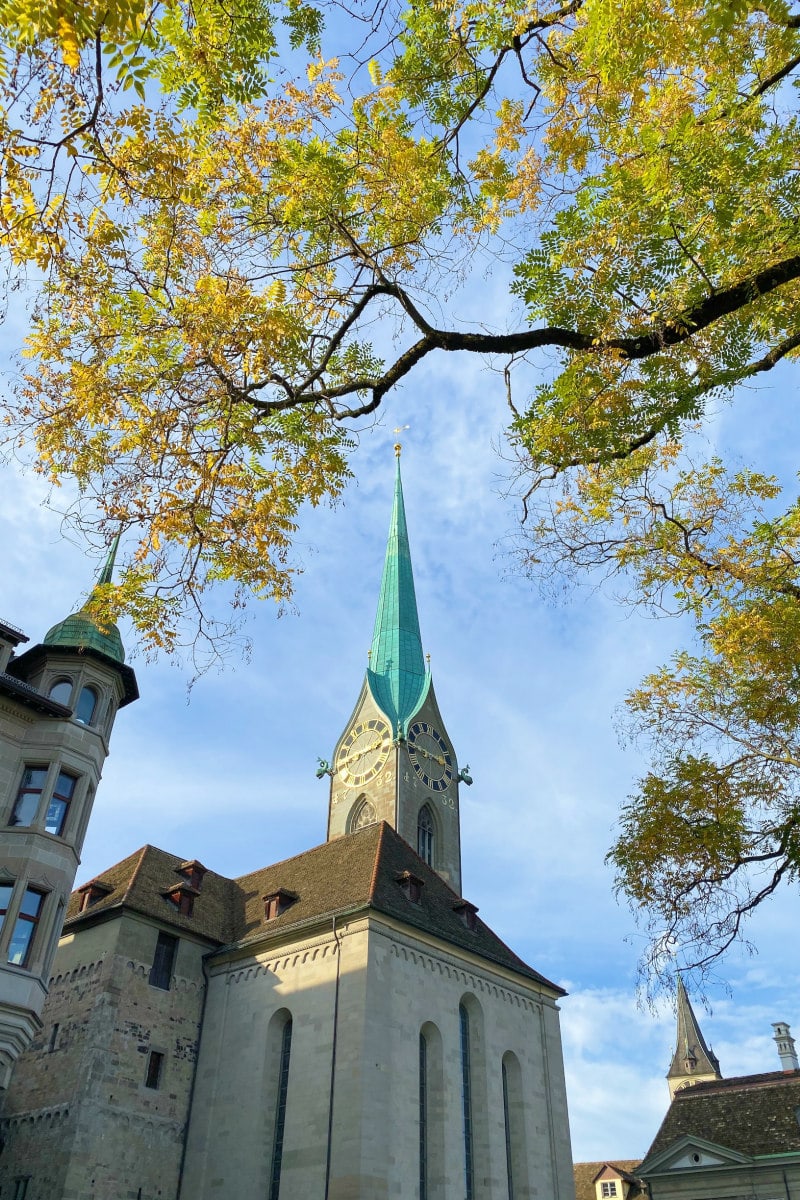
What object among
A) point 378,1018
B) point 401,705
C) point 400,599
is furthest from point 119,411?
point 400,599

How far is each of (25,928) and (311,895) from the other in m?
9.33

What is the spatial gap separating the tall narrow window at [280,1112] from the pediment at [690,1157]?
20.7 metres

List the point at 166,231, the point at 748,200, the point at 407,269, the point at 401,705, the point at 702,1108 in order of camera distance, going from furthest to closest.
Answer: the point at 401,705
the point at 702,1108
the point at 407,269
the point at 166,231
the point at 748,200

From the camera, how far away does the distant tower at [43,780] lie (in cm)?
1922

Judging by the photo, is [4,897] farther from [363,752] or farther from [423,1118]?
[363,752]

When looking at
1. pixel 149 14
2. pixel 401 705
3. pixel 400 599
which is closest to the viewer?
pixel 149 14

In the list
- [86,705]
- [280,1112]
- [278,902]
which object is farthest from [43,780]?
[280,1112]

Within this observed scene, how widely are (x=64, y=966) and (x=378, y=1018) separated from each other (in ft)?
30.5

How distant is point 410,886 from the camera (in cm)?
2655

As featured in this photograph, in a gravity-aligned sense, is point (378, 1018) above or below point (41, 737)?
below

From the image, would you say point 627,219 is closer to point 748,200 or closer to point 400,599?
point 748,200

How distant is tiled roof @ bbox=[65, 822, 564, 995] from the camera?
2530cm

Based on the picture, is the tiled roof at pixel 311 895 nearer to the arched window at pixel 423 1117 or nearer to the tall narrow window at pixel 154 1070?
the arched window at pixel 423 1117

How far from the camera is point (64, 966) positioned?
82.9 ft
